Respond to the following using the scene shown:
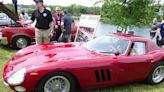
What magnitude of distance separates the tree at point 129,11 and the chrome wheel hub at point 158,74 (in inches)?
172

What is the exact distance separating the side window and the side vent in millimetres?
878

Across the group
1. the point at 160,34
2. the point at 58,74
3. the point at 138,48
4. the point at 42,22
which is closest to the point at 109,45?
the point at 138,48

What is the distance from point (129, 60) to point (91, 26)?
14.9 feet

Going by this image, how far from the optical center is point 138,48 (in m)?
6.09

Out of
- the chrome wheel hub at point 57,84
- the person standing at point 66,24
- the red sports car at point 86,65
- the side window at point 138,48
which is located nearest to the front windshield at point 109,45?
the red sports car at point 86,65

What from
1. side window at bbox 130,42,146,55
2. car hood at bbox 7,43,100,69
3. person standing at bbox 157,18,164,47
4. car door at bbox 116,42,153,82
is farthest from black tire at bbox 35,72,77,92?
person standing at bbox 157,18,164,47

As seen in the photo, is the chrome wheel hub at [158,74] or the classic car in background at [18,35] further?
the classic car in background at [18,35]

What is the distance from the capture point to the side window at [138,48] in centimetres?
592

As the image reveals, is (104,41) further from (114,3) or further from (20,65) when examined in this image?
(114,3)

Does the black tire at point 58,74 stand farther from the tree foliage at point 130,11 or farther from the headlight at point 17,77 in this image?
the tree foliage at point 130,11

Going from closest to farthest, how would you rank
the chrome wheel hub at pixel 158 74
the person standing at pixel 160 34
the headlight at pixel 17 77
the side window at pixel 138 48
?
the headlight at pixel 17 77 → the side window at pixel 138 48 → the chrome wheel hub at pixel 158 74 → the person standing at pixel 160 34

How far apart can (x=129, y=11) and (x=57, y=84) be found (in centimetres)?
669

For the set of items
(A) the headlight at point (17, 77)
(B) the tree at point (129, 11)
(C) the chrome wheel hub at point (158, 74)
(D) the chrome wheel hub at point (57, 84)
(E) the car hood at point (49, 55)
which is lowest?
(C) the chrome wheel hub at point (158, 74)

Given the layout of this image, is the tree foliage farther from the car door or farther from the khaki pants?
the car door
